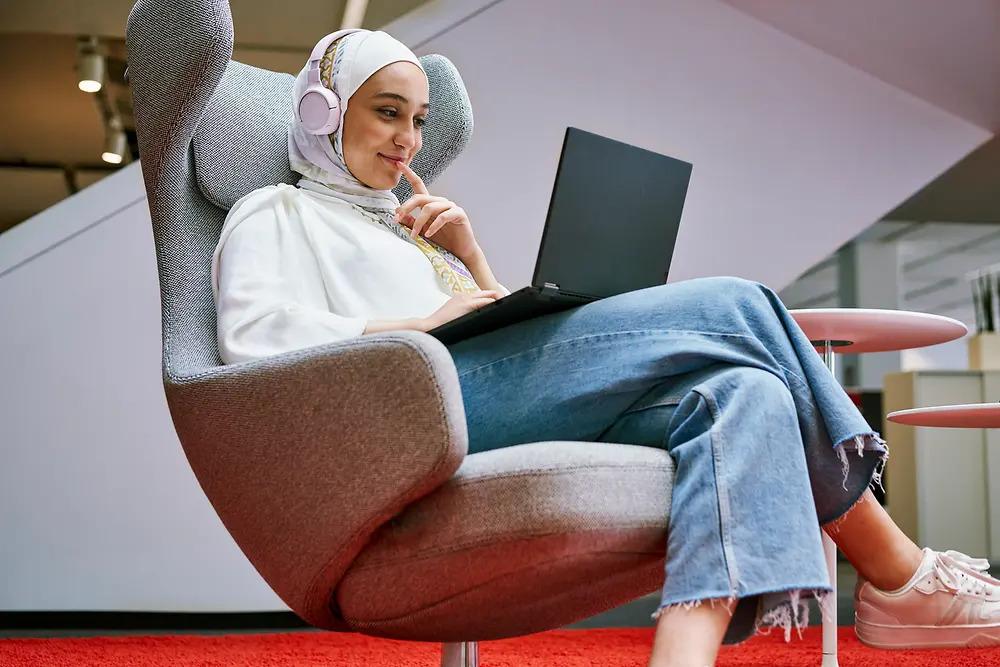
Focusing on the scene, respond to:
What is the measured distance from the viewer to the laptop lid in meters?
1.04

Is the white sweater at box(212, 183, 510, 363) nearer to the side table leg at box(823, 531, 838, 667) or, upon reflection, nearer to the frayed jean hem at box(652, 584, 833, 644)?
the frayed jean hem at box(652, 584, 833, 644)

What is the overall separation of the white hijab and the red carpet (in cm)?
101

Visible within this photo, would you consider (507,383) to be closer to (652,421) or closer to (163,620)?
(652,421)

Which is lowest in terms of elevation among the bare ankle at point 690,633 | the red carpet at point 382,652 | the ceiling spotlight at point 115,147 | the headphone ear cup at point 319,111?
A: the red carpet at point 382,652

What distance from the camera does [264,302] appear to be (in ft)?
4.00

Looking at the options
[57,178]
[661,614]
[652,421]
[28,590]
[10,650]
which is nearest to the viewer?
[661,614]

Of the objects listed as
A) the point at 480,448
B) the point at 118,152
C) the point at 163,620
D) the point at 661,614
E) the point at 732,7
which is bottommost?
the point at 163,620

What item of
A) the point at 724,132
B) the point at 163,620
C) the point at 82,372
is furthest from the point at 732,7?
the point at 163,620

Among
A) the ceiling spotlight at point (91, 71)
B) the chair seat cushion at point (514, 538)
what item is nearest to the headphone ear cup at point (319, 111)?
the chair seat cushion at point (514, 538)

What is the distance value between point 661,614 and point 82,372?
2.42 metres

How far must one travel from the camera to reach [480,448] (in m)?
1.14

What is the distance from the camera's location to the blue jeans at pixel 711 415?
34.4 inches

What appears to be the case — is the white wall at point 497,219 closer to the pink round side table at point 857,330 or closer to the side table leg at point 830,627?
the pink round side table at point 857,330

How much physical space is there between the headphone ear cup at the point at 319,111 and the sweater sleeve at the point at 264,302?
22 cm
